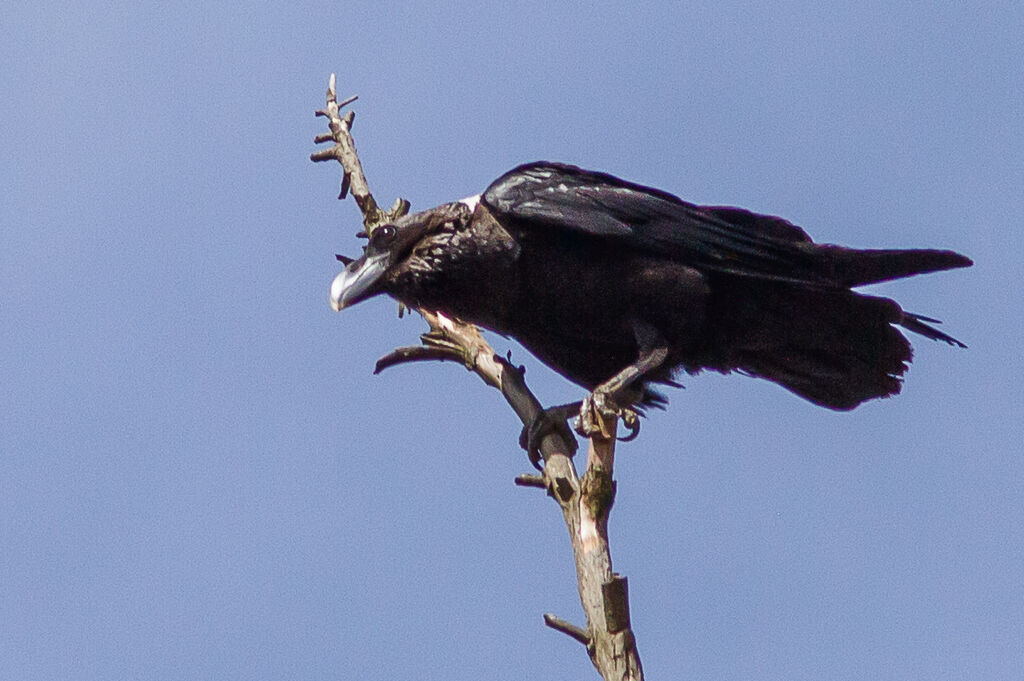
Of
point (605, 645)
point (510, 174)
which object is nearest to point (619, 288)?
point (510, 174)

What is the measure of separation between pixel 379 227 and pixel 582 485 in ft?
7.65

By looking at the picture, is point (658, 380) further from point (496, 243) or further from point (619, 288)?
point (496, 243)

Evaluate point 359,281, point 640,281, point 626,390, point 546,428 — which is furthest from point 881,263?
point 359,281

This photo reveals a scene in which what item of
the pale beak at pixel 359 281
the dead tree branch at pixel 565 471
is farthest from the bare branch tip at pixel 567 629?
the pale beak at pixel 359 281

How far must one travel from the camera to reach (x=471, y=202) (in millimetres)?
6531

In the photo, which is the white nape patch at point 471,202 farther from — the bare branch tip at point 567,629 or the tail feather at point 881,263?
the bare branch tip at point 567,629

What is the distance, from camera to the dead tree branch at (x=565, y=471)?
3.93 meters

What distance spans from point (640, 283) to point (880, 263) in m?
1.09

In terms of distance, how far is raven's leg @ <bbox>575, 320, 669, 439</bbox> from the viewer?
5.40 meters

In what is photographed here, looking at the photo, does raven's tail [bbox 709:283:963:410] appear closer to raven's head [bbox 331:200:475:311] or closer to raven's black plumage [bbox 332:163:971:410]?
raven's black plumage [bbox 332:163:971:410]

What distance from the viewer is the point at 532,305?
6164 mm

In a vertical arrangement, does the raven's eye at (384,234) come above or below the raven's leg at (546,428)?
above

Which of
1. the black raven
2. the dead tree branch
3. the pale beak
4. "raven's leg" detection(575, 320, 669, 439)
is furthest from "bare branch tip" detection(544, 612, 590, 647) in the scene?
the pale beak

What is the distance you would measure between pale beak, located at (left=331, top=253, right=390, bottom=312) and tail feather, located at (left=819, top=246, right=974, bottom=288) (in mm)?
2056
